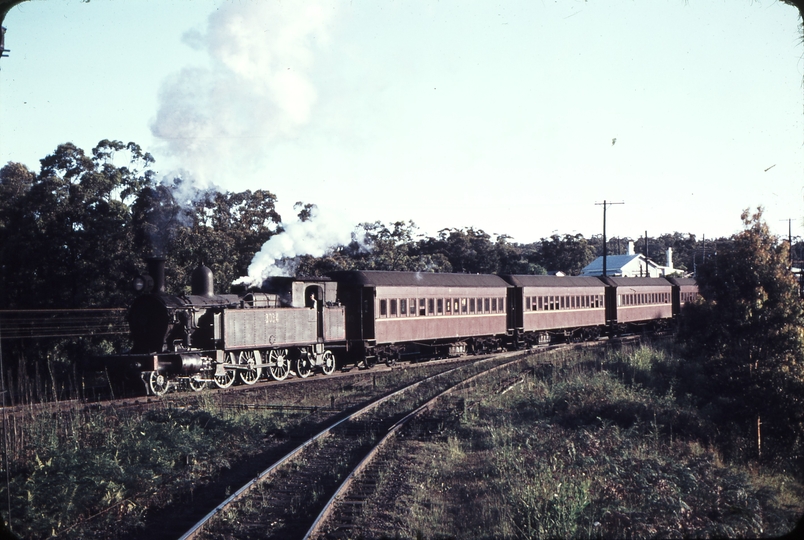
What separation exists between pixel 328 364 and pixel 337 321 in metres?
1.64

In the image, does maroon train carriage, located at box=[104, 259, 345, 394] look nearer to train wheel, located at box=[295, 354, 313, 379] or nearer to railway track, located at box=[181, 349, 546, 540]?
train wheel, located at box=[295, 354, 313, 379]

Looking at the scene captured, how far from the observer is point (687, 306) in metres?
14.9

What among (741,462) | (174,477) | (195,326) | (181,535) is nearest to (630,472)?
(741,462)

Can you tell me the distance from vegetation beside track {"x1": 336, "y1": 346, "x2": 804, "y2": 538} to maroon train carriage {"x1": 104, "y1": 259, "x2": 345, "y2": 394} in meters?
6.19

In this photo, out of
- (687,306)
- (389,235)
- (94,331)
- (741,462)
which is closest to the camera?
(741,462)

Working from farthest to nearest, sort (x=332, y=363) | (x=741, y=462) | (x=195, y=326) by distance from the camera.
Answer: (x=332, y=363)
(x=195, y=326)
(x=741, y=462)

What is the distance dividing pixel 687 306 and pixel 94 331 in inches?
878

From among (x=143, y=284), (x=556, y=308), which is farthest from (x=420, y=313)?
(x=143, y=284)

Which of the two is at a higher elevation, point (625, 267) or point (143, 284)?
point (625, 267)

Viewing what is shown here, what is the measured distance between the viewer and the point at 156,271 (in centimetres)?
1780

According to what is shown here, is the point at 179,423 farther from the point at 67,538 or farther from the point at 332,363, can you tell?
the point at 332,363

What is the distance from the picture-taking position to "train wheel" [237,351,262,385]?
1894 cm

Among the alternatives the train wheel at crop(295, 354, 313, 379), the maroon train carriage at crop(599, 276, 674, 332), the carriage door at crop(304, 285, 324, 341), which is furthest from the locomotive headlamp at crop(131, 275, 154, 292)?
the maroon train carriage at crop(599, 276, 674, 332)

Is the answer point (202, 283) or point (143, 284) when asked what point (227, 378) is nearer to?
point (202, 283)
